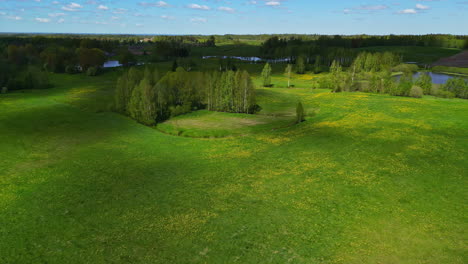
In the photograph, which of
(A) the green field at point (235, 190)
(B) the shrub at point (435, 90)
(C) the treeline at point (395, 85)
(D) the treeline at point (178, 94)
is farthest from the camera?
(B) the shrub at point (435, 90)

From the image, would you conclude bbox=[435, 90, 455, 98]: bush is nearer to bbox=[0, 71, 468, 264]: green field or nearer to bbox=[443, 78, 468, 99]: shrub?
bbox=[443, 78, 468, 99]: shrub

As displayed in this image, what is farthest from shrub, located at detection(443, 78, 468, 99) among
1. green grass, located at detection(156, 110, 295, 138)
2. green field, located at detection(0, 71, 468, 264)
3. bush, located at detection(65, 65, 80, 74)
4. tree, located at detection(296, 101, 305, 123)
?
bush, located at detection(65, 65, 80, 74)

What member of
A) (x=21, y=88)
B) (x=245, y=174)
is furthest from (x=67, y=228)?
(x=21, y=88)

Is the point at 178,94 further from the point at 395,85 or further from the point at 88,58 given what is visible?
the point at 88,58

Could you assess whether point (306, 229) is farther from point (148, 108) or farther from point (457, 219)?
point (148, 108)

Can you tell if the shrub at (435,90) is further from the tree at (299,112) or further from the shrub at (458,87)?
the tree at (299,112)

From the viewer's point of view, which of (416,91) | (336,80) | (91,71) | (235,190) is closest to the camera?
(235,190)

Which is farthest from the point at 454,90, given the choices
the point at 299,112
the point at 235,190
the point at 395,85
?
the point at 235,190

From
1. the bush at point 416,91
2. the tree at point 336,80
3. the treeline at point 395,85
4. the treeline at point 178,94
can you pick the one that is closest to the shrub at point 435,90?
the treeline at point 395,85
